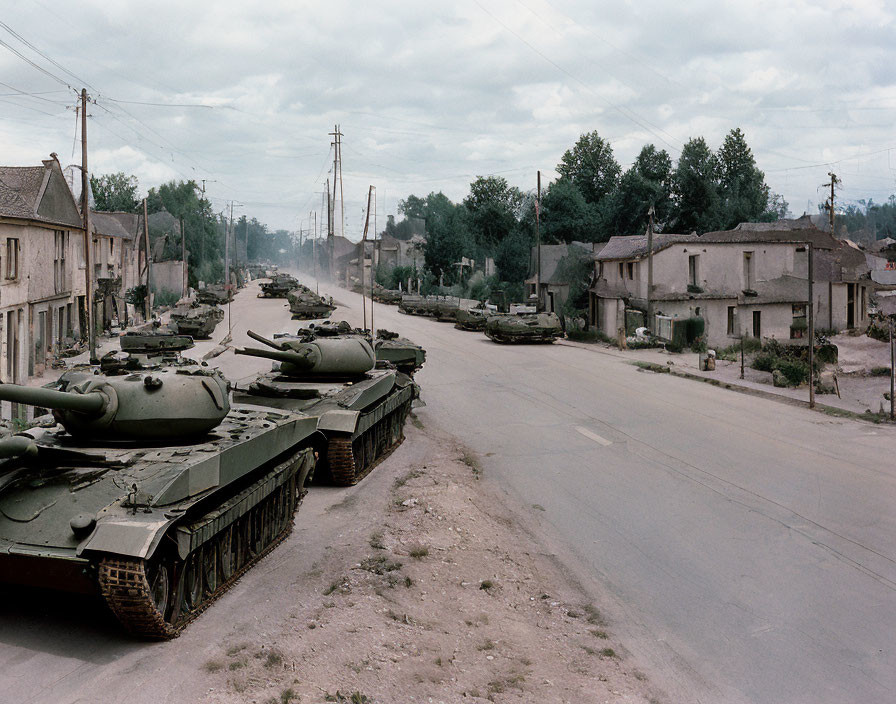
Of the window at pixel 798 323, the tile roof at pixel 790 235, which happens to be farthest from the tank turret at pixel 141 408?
the tile roof at pixel 790 235

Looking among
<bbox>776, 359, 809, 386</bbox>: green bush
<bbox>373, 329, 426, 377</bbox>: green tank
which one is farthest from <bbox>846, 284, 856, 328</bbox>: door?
<bbox>373, 329, 426, 377</bbox>: green tank

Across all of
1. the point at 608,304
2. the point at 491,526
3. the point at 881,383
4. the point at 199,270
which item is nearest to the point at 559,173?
the point at 199,270

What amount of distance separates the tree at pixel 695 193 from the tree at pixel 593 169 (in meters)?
10.8

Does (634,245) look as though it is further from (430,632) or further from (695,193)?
(430,632)

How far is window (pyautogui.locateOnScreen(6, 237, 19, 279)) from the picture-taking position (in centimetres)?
2358

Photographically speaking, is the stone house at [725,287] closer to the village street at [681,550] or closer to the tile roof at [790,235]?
the tile roof at [790,235]

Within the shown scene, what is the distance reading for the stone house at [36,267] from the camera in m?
23.4

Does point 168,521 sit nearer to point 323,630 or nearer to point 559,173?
point 323,630

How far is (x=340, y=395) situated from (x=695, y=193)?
57160 millimetres

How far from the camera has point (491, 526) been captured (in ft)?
33.2

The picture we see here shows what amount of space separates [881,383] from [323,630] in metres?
19.3

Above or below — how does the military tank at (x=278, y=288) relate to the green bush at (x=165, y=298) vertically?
above

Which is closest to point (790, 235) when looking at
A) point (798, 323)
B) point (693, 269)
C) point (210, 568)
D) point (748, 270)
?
point (748, 270)

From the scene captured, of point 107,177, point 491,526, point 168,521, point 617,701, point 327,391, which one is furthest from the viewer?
point 107,177
